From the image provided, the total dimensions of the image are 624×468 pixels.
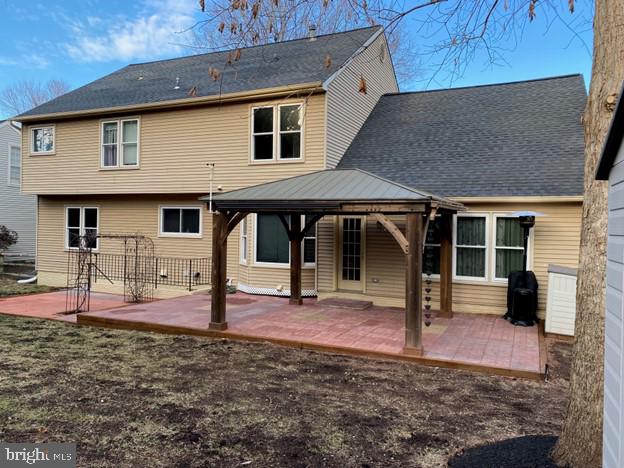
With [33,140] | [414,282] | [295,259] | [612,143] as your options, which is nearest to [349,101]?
[295,259]

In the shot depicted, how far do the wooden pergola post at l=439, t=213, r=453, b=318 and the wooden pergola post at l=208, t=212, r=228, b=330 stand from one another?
4.26m

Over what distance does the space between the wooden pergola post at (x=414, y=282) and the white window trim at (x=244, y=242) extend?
20.2 ft

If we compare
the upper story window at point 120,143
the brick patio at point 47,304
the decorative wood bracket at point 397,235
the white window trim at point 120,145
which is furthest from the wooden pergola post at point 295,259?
the upper story window at point 120,143

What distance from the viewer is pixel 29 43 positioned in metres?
18.5

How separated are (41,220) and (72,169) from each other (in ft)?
9.17

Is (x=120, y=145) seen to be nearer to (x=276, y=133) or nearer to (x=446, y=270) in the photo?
(x=276, y=133)

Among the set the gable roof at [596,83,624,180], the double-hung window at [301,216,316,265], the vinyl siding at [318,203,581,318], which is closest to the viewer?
the gable roof at [596,83,624,180]

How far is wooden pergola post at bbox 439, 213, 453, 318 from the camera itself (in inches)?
339

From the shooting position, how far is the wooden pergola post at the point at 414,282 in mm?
6086

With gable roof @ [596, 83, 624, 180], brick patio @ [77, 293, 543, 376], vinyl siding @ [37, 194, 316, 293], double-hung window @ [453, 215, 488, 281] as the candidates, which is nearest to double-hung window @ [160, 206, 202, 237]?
vinyl siding @ [37, 194, 316, 293]

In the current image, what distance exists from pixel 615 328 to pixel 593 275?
922 millimetres

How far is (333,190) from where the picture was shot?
704 centimetres

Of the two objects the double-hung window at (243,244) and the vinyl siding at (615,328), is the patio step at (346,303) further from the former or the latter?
the vinyl siding at (615,328)

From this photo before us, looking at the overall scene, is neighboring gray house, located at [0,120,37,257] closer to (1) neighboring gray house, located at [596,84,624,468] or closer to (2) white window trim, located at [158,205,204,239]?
(2) white window trim, located at [158,205,204,239]
